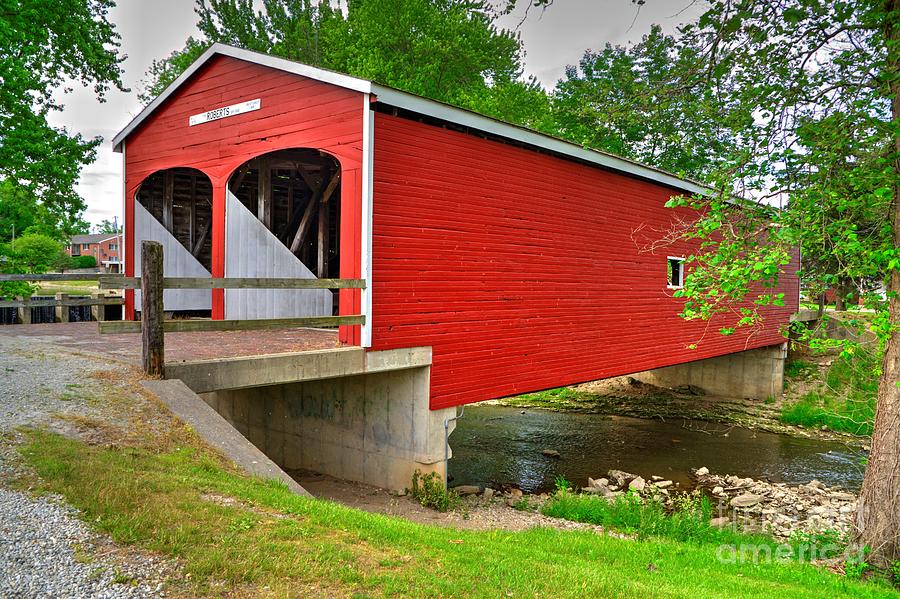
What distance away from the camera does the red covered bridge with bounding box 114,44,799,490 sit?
8.15 m

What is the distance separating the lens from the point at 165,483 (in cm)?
418

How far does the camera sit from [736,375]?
21.1m

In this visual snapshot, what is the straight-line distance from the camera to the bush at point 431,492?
8.50 metres

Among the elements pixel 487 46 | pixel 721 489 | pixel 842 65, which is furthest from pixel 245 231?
pixel 487 46

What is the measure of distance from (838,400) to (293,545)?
2052cm

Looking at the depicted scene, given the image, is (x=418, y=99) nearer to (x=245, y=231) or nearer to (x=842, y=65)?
(x=245, y=231)

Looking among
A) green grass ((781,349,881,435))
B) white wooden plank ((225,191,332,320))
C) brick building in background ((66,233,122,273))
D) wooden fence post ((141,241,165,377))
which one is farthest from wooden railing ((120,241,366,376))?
brick building in background ((66,233,122,273))

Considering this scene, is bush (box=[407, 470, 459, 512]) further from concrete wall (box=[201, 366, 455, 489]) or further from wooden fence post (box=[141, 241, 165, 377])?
wooden fence post (box=[141, 241, 165, 377])

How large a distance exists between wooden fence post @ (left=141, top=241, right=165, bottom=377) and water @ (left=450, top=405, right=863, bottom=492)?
21.8 ft

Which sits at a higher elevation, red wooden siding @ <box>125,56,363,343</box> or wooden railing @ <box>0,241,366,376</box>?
red wooden siding @ <box>125,56,363,343</box>

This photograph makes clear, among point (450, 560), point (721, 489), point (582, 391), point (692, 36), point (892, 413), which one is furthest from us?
point (582, 391)

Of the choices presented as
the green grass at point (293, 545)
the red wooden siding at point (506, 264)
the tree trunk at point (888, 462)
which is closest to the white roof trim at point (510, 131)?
the red wooden siding at point (506, 264)

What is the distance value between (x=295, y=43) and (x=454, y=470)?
83.9 ft

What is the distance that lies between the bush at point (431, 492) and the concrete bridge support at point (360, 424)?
0.11m
